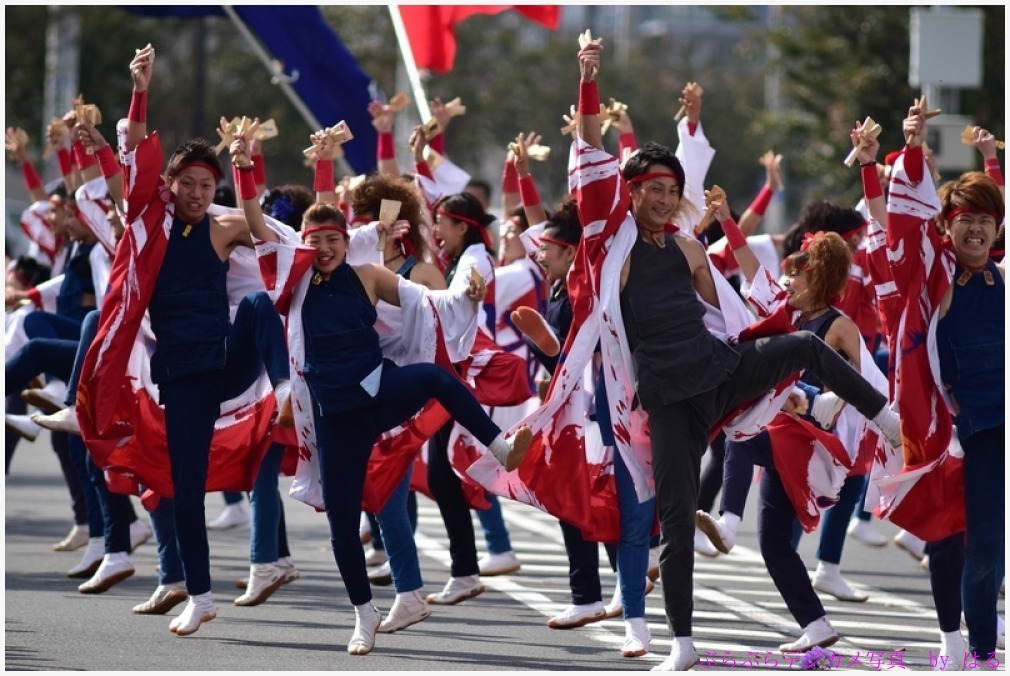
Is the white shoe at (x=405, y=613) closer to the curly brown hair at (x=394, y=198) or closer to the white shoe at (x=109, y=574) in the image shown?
the curly brown hair at (x=394, y=198)

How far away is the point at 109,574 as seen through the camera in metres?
9.27

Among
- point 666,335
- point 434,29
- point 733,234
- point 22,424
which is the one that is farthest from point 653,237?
point 434,29

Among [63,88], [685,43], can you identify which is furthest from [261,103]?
[685,43]

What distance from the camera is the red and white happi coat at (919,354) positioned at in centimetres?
726

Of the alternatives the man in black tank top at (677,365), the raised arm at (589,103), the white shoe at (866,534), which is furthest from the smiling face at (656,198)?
the white shoe at (866,534)

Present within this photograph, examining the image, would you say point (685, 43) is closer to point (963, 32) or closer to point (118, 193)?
point (963, 32)

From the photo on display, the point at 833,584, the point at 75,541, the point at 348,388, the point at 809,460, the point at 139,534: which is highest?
the point at 348,388

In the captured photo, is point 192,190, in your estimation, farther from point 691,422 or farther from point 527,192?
point 691,422

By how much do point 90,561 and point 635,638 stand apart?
3511 millimetres

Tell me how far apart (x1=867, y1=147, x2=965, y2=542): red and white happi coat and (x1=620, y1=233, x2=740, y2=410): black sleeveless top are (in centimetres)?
77

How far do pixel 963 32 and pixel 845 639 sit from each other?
7.50 meters

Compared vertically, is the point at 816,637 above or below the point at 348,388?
below

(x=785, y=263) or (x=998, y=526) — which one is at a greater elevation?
(x=785, y=263)

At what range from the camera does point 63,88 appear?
27844mm
